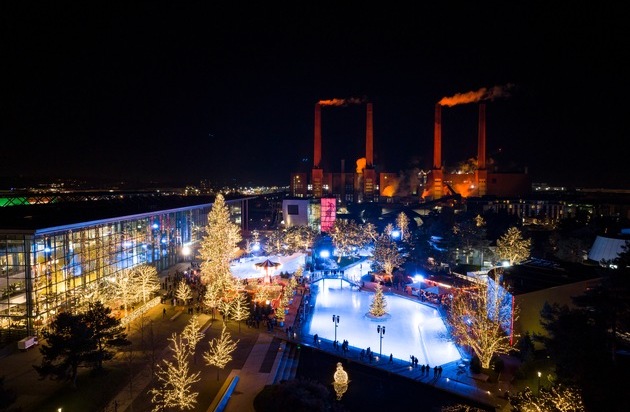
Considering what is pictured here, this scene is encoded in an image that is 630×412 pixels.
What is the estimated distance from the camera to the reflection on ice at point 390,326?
18.6m

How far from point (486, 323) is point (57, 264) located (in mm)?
18814

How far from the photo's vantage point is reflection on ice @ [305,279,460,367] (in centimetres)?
1856

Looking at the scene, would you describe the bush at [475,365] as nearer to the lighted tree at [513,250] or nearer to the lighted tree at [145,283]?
the lighted tree at [145,283]

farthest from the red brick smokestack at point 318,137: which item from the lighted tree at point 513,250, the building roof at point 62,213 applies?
the lighted tree at point 513,250

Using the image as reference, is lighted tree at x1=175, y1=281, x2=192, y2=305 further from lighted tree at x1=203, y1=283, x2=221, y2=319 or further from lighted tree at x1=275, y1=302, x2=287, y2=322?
lighted tree at x1=275, y1=302, x2=287, y2=322

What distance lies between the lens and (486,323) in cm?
1706

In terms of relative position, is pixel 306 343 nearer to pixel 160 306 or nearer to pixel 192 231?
pixel 160 306

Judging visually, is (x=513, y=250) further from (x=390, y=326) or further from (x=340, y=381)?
(x=340, y=381)

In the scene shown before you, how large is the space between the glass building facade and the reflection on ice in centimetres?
1150

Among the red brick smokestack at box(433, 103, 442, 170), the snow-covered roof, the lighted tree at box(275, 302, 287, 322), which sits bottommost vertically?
the lighted tree at box(275, 302, 287, 322)

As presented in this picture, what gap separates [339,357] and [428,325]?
679 centimetres

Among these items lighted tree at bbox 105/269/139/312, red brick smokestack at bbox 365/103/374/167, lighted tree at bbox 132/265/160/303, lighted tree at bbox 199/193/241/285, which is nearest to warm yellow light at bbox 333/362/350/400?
lighted tree at bbox 199/193/241/285

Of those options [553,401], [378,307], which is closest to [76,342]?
[553,401]

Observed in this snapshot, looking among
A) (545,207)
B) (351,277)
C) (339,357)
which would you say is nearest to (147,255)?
(351,277)
